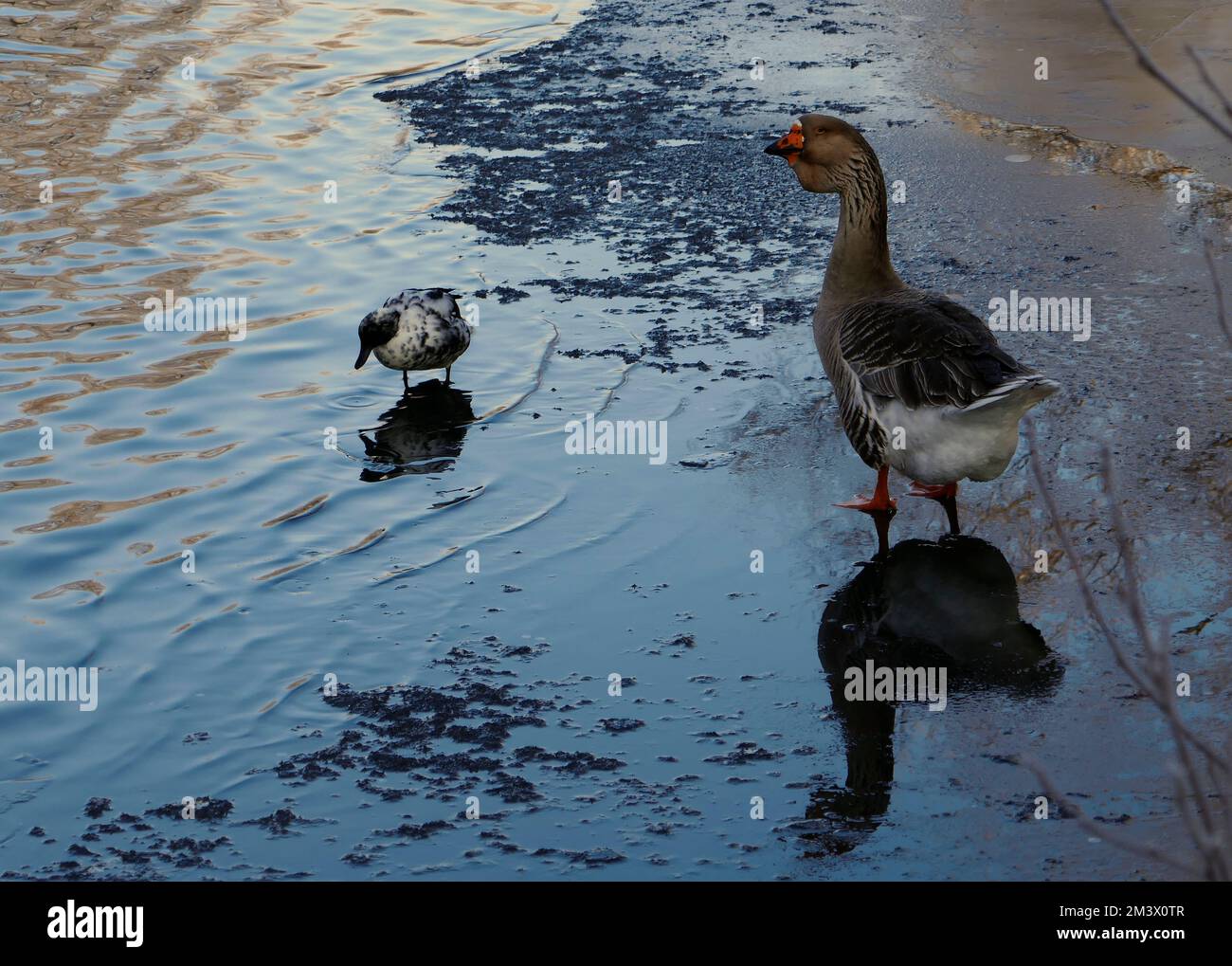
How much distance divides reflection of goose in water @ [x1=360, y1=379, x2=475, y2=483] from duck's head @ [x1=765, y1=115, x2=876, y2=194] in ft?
7.97

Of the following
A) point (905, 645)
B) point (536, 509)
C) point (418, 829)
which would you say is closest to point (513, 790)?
point (418, 829)

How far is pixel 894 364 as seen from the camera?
631 cm

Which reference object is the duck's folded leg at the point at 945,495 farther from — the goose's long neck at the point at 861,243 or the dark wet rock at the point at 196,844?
the dark wet rock at the point at 196,844

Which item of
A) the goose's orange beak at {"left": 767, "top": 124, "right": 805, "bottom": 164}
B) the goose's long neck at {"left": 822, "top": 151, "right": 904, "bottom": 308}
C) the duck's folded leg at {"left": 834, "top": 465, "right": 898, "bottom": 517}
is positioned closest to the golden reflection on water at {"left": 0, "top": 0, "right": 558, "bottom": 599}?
the duck's folded leg at {"left": 834, "top": 465, "right": 898, "bottom": 517}

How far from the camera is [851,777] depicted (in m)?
4.89

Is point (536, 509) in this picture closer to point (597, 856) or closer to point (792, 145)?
point (792, 145)

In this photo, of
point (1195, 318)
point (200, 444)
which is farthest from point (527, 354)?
point (1195, 318)

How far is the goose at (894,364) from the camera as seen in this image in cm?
601

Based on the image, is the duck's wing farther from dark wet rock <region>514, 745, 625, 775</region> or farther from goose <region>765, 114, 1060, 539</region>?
dark wet rock <region>514, 745, 625, 775</region>

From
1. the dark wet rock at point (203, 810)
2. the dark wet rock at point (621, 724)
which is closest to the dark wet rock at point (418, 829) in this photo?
the dark wet rock at point (203, 810)

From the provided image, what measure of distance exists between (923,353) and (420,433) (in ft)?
10.3

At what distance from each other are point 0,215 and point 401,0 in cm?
845

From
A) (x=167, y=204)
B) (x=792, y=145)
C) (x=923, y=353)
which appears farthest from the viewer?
(x=167, y=204)
